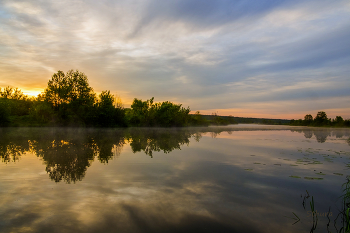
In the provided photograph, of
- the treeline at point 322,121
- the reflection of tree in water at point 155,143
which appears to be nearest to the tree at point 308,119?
the treeline at point 322,121

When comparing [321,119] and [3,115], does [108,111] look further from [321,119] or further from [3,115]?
[321,119]

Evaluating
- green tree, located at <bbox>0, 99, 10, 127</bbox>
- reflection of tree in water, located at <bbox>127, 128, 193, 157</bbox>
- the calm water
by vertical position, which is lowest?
the calm water

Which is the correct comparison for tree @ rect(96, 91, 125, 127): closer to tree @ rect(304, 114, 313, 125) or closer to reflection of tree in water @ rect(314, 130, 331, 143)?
reflection of tree in water @ rect(314, 130, 331, 143)

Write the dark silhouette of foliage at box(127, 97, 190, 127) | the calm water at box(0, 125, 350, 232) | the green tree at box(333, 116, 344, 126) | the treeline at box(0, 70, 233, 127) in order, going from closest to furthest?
the calm water at box(0, 125, 350, 232)
the treeline at box(0, 70, 233, 127)
the dark silhouette of foliage at box(127, 97, 190, 127)
the green tree at box(333, 116, 344, 126)

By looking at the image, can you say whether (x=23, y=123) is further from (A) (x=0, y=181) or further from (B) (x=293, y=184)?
(B) (x=293, y=184)

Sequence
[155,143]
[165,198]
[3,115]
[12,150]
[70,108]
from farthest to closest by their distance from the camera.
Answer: [70,108] → [3,115] → [155,143] → [12,150] → [165,198]

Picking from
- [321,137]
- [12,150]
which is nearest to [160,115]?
[321,137]

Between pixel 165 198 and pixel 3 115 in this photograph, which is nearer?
pixel 165 198

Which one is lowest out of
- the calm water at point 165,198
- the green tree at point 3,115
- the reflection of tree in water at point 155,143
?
the calm water at point 165,198

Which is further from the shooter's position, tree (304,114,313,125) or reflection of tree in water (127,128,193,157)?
tree (304,114,313,125)

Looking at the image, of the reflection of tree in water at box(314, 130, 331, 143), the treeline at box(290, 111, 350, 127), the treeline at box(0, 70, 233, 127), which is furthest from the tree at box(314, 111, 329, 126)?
the treeline at box(0, 70, 233, 127)

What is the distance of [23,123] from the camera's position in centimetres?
5641

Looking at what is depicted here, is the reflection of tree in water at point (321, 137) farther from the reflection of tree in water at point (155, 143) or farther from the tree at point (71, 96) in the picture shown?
the tree at point (71, 96)

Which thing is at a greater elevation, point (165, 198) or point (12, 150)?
point (12, 150)
